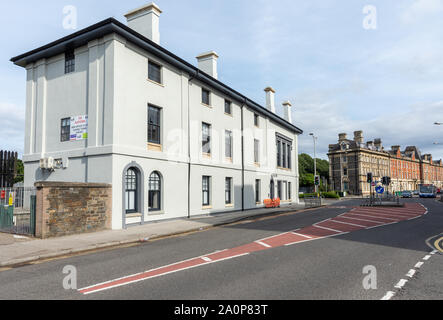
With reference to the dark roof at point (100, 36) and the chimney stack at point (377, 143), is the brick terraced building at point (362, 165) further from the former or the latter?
the dark roof at point (100, 36)

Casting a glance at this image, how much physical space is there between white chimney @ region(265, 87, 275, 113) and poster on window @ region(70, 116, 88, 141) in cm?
2182

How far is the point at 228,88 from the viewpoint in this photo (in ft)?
74.1

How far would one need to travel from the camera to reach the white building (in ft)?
46.7

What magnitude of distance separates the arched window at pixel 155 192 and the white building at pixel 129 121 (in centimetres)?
5

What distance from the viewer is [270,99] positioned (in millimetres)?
32969

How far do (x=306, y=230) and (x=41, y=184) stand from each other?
10502 mm

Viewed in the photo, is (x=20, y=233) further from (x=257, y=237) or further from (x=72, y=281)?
(x=257, y=237)

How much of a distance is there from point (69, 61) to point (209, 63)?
10.7 metres

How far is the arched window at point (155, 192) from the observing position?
1606 cm

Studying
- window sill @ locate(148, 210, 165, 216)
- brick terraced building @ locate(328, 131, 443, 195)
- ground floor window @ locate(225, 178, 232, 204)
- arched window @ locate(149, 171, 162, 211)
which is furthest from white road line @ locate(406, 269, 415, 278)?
brick terraced building @ locate(328, 131, 443, 195)

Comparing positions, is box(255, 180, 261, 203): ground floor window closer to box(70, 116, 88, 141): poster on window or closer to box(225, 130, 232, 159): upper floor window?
box(225, 130, 232, 159): upper floor window

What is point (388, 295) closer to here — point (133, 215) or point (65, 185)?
point (65, 185)

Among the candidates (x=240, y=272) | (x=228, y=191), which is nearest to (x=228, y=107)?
(x=228, y=191)

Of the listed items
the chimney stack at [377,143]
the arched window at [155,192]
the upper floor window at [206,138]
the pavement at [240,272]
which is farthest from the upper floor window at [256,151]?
the chimney stack at [377,143]
